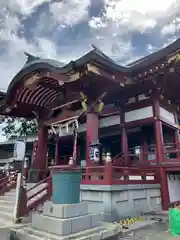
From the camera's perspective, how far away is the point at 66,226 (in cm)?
429

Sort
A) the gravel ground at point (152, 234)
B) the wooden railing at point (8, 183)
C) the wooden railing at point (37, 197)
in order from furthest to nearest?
the wooden railing at point (8, 183)
the wooden railing at point (37, 197)
the gravel ground at point (152, 234)

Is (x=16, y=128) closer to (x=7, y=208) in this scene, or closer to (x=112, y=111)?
(x=112, y=111)

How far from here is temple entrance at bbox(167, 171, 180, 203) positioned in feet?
32.0

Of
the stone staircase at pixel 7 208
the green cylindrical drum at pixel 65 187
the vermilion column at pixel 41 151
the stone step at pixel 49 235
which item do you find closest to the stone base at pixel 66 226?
the stone step at pixel 49 235

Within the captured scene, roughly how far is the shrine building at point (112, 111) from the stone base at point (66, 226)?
223 cm

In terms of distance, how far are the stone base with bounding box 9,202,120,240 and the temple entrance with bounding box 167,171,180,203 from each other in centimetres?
572

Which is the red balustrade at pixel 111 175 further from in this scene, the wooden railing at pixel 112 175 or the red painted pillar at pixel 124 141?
the red painted pillar at pixel 124 141

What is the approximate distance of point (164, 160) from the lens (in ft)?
31.7

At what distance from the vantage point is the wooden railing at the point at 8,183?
10.4m

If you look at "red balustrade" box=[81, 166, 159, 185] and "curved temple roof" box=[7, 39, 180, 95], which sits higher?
"curved temple roof" box=[7, 39, 180, 95]

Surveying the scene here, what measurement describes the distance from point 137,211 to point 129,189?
96 cm

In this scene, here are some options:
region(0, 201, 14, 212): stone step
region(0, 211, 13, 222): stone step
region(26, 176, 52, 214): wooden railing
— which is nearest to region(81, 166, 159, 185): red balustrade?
region(26, 176, 52, 214): wooden railing

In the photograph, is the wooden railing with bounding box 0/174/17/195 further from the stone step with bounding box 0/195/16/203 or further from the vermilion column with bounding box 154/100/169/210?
the vermilion column with bounding box 154/100/169/210

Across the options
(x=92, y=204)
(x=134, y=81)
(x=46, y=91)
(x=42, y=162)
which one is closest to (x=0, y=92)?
(x=46, y=91)
